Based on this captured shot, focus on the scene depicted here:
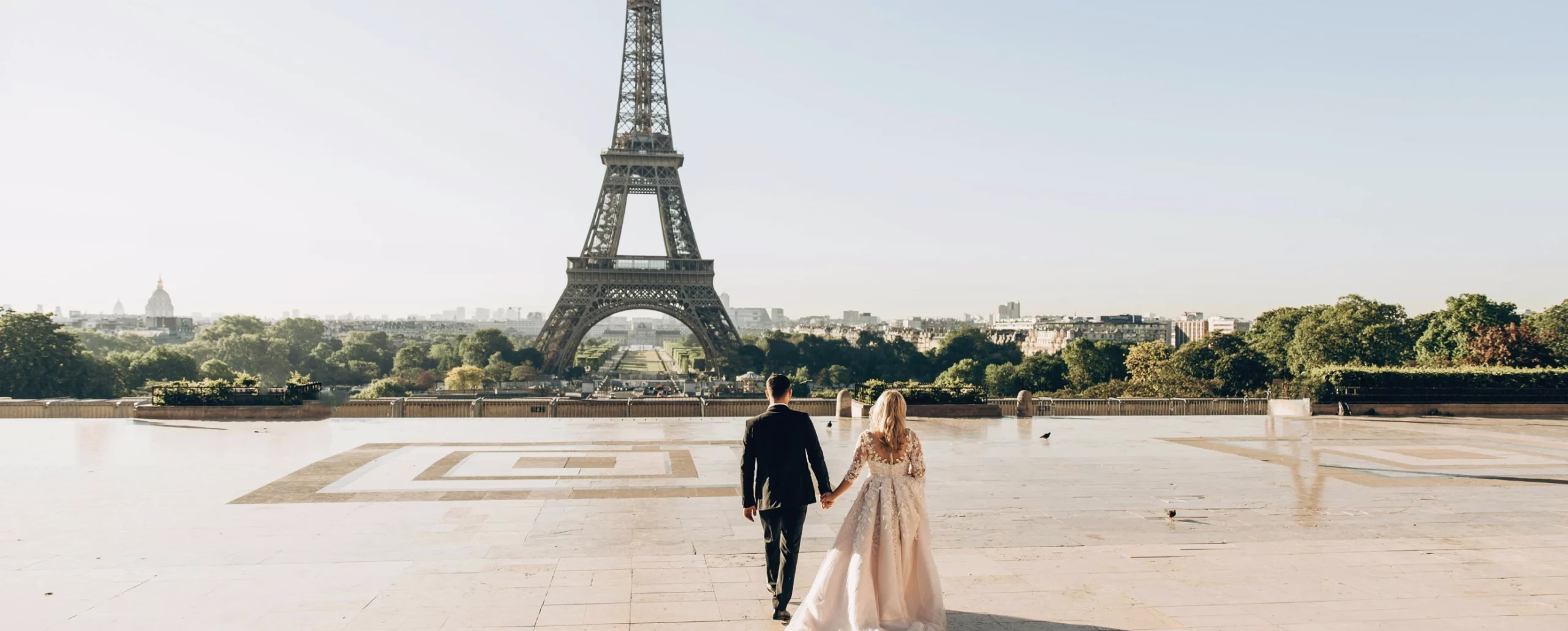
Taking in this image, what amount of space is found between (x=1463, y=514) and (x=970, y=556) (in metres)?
6.27

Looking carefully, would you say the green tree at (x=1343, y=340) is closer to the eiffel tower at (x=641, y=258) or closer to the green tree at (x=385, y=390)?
the eiffel tower at (x=641, y=258)

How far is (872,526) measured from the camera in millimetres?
5957

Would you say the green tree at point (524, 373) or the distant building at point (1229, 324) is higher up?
the distant building at point (1229, 324)

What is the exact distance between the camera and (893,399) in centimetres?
582

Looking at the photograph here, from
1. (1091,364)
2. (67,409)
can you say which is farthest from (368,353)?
(67,409)

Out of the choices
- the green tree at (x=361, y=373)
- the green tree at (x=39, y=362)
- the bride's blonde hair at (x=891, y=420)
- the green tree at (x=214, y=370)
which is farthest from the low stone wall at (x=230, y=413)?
the green tree at (x=361, y=373)

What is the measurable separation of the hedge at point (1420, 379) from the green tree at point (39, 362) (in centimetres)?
5069

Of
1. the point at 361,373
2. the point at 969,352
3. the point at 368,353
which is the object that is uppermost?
the point at 969,352

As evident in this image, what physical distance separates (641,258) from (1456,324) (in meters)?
47.5

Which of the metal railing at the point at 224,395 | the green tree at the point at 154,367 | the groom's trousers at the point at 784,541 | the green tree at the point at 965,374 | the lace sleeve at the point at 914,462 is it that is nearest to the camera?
the lace sleeve at the point at 914,462

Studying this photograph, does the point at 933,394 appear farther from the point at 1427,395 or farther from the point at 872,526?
the point at 872,526

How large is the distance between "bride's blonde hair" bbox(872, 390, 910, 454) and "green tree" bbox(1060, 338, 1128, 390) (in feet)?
189

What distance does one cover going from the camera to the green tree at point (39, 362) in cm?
4269

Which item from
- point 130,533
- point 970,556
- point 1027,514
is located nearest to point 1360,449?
point 1027,514
